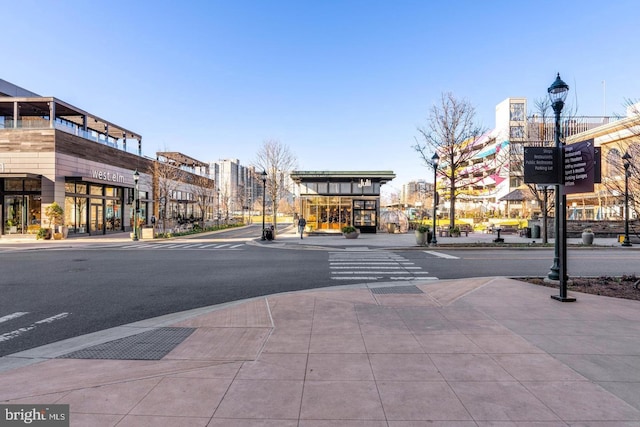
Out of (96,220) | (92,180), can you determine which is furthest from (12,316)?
(96,220)

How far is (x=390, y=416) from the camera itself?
3.23 metres

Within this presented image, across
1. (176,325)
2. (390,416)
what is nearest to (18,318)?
(176,325)

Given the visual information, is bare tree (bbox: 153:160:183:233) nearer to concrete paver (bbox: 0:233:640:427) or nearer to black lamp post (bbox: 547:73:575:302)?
concrete paver (bbox: 0:233:640:427)

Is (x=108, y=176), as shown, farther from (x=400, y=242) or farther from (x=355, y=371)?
(x=355, y=371)

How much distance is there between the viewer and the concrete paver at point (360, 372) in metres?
3.28

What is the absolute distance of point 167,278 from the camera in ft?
36.6

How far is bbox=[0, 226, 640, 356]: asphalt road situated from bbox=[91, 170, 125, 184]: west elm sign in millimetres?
19464

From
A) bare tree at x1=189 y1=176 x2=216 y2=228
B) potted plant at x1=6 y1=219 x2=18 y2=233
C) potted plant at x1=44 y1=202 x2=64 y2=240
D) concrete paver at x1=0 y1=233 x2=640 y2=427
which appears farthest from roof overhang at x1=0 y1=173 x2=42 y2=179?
concrete paver at x1=0 y1=233 x2=640 y2=427

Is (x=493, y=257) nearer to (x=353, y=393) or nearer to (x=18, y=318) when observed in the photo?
(x=353, y=393)

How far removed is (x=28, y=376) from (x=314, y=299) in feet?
16.8

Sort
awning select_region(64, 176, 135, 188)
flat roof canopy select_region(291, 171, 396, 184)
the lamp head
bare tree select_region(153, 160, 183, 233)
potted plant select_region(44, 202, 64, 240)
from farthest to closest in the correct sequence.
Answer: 1. bare tree select_region(153, 160, 183, 233)
2. flat roof canopy select_region(291, 171, 396, 184)
3. awning select_region(64, 176, 135, 188)
4. potted plant select_region(44, 202, 64, 240)
5. the lamp head

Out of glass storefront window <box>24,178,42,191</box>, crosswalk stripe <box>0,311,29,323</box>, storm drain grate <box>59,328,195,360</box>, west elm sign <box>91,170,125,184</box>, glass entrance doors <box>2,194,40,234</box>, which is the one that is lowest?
crosswalk stripe <box>0,311,29,323</box>

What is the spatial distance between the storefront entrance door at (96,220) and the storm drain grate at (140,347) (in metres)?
33.6

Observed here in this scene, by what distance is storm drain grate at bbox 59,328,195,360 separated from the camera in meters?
4.79
